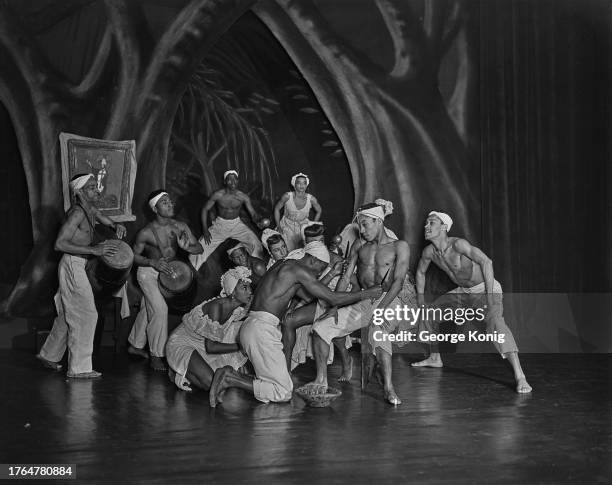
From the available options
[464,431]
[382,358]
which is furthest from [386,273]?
[464,431]

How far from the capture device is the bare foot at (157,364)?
771cm

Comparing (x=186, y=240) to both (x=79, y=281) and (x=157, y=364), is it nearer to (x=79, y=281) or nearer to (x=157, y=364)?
(x=157, y=364)

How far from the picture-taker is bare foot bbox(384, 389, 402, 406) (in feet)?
19.9

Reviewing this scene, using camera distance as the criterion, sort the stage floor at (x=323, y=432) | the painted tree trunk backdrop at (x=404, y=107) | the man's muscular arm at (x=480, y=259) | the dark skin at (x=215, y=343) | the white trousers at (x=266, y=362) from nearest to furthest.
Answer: the stage floor at (x=323, y=432) → the white trousers at (x=266, y=362) → the dark skin at (x=215, y=343) → the man's muscular arm at (x=480, y=259) → the painted tree trunk backdrop at (x=404, y=107)

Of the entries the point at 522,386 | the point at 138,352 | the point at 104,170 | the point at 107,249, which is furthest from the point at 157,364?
the point at 522,386

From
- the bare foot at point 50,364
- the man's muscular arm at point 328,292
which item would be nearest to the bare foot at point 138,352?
the bare foot at point 50,364

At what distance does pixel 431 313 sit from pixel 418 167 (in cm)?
256

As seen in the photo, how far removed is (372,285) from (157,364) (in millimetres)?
2221

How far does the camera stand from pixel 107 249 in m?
7.32

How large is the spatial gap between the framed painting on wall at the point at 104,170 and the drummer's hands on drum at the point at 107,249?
5.64 feet

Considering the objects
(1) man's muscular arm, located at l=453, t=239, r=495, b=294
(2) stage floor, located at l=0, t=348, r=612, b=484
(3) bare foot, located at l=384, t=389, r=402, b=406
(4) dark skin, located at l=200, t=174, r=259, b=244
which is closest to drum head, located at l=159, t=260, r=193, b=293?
(2) stage floor, located at l=0, t=348, r=612, b=484

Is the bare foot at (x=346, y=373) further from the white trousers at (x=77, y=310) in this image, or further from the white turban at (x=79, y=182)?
the white turban at (x=79, y=182)

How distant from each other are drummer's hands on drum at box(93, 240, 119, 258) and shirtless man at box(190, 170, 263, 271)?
1.92m

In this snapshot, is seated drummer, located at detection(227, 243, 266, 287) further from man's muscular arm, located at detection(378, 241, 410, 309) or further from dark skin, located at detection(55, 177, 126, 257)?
man's muscular arm, located at detection(378, 241, 410, 309)
